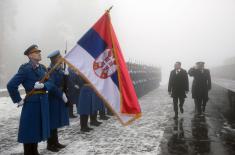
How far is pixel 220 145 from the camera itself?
6.48 metres

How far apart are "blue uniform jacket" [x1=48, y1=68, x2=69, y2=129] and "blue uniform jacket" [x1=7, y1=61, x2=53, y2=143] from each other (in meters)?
0.74

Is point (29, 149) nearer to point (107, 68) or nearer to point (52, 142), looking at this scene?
point (52, 142)

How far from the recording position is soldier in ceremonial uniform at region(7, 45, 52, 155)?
539 centimetres

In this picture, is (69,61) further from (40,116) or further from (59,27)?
(59,27)

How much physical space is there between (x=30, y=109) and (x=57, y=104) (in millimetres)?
1098

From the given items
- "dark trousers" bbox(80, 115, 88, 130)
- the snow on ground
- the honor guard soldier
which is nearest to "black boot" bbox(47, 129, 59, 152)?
the honor guard soldier

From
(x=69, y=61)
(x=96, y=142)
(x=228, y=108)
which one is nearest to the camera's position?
(x=69, y=61)

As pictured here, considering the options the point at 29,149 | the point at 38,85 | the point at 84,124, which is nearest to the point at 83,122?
the point at 84,124

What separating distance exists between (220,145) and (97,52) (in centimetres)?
325

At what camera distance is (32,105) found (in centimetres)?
549

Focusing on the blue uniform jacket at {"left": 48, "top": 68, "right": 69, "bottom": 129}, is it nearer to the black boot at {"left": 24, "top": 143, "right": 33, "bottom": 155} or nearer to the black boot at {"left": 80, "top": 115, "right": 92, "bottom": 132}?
the black boot at {"left": 24, "top": 143, "right": 33, "bottom": 155}

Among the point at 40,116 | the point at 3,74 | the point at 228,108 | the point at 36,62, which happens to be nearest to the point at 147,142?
the point at 40,116

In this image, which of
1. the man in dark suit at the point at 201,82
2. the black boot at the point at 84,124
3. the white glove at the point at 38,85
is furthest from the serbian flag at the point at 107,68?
the man in dark suit at the point at 201,82

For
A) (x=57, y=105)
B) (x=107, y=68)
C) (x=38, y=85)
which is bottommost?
(x=57, y=105)
